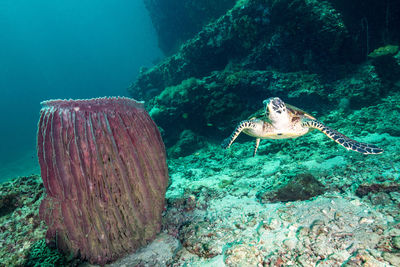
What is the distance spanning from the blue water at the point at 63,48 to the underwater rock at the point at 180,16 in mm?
79491

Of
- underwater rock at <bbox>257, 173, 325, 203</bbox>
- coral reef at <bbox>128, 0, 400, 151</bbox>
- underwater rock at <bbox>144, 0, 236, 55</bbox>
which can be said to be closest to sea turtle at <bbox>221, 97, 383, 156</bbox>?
underwater rock at <bbox>257, 173, 325, 203</bbox>

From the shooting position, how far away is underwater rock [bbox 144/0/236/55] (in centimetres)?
1725

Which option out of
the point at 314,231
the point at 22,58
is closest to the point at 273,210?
the point at 314,231

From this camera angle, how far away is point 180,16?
20.2 meters

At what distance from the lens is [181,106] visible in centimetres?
1005

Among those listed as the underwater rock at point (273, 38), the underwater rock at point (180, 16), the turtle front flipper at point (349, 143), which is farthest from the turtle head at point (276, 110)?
the underwater rock at point (180, 16)

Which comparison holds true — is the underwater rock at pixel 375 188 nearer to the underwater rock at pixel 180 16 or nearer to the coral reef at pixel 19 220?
the coral reef at pixel 19 220

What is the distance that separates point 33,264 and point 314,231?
3.39 meters

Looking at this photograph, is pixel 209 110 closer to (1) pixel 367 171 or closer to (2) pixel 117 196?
(1) pixel 367 171

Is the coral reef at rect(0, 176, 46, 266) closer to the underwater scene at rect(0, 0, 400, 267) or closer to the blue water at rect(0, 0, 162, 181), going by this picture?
the underwater scene at rect(0, 0, 400, 267)

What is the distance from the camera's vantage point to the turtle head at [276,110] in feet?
12.3

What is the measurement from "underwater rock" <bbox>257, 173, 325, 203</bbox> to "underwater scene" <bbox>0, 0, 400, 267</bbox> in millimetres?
18

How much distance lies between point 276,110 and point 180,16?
2093 cm

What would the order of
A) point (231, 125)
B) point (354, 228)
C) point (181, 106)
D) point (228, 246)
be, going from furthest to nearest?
point (181, 106) → point (231, 125) → point (228, 246) → point (354, 228)
